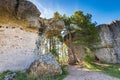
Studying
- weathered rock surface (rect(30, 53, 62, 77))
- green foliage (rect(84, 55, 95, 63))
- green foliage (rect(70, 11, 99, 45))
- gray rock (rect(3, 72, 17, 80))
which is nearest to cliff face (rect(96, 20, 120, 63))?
green foliage (rect(84, 55, 95, 63))

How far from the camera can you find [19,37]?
38.0 feet

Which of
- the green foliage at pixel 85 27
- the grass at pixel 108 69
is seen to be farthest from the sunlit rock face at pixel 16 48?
the green foliage at pixel 85 27

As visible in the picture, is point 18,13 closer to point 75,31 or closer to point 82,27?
point 82,27

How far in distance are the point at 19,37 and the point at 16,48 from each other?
2.85 ft

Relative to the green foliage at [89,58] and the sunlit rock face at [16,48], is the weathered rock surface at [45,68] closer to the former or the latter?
the sunlit rock face at [16,48]

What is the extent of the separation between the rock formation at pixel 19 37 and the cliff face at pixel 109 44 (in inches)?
371

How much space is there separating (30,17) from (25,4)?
1.22 metres


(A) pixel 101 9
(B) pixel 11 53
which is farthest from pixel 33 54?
(A) pixel 101 9

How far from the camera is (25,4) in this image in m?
10.9

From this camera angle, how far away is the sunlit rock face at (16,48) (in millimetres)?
10539

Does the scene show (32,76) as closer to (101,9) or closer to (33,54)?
(33,54)

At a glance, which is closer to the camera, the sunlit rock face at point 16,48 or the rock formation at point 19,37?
the rock formation at point 19,37

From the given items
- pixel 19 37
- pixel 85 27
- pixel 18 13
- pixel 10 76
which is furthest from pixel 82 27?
pixel 10 76

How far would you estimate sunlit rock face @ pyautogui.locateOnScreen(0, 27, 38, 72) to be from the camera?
10539mm
